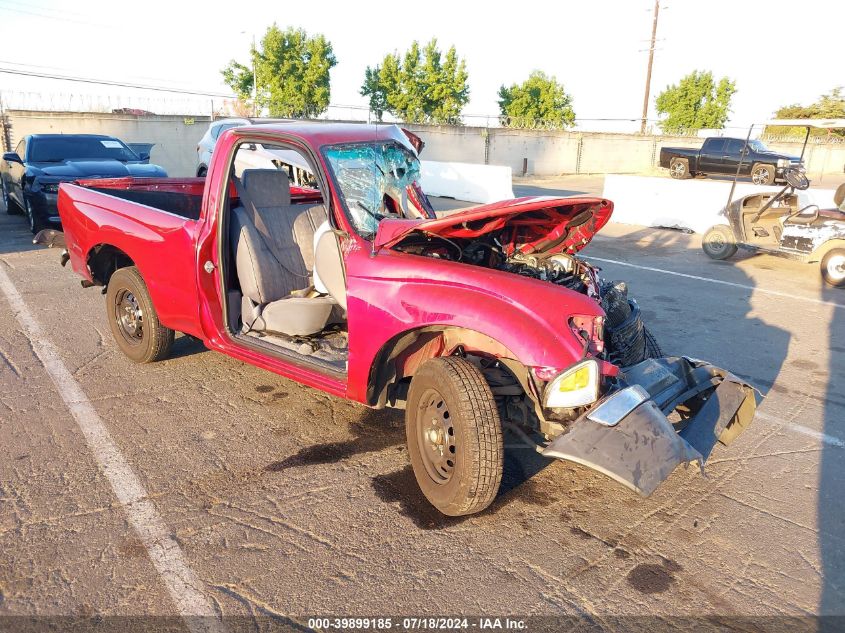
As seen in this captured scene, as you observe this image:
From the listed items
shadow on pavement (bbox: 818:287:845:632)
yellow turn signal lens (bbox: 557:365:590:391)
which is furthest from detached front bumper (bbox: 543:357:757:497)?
shadow on pavement (bbox: 818:287:845:632)

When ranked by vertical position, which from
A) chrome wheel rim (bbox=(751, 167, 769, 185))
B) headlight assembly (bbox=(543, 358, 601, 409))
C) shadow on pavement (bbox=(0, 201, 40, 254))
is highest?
chrome wheel rim (bbox=(751, 167, 769, 185))

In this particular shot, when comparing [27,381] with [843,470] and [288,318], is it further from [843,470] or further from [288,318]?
[843,470]

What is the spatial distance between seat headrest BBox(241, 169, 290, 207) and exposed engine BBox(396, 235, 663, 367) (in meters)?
1.66

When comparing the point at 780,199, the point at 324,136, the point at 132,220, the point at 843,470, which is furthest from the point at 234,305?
the point at 780,199

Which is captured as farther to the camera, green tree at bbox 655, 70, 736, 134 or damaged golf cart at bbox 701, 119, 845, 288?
green tree at bbox 655, 70, 736, 134

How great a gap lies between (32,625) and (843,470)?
4.26 meters

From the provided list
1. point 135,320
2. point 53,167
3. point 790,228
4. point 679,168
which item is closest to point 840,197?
point 790,228

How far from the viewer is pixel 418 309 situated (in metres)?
3.20

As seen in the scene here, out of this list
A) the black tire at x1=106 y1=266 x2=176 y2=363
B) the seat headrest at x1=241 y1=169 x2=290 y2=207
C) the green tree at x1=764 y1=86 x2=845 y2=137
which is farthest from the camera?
the green tree at x1=764 y1=86 x2=845 y2=137

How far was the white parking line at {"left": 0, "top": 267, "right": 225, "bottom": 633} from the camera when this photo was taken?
2.59 metres

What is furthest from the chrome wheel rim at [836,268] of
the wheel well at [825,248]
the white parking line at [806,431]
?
the white parking line at [806,431]

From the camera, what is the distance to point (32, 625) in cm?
246

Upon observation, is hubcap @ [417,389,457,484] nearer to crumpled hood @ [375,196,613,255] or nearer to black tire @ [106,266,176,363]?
crumpled hood @ [375,196,613,255]

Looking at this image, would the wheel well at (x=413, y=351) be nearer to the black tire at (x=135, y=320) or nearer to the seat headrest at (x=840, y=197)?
the black tire at (x=135, y=320)
